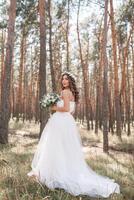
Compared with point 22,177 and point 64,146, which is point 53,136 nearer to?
point 64,146

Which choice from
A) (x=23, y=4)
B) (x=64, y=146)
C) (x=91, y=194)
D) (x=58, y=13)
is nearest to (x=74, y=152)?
(x=64, y=146)

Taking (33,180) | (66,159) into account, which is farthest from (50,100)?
(33,180)

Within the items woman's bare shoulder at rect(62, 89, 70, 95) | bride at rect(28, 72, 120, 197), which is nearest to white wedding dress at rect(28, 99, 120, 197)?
bride at rect(28, 72, 120, 197)

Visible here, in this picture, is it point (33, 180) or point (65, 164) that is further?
point (65, 164)

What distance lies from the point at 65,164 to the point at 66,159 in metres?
0.11

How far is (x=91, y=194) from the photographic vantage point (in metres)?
6.58

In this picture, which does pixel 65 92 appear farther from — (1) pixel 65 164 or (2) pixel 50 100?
(1) pixel 65 164

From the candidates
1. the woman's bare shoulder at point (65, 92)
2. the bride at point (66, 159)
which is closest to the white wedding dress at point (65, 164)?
the bride at point (66, 159)

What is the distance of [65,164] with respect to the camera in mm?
6973

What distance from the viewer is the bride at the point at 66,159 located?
6.70 meters

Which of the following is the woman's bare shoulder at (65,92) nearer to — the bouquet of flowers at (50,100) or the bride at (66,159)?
the bride at (66,159)

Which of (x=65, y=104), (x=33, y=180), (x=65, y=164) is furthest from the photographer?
(x=65, y=104)

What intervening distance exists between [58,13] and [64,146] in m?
16.3

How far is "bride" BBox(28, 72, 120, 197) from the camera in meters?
6.70
